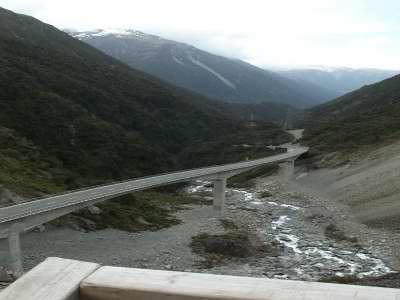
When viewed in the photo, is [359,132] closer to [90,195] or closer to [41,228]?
[90,195]

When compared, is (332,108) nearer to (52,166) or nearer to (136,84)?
(136,84)

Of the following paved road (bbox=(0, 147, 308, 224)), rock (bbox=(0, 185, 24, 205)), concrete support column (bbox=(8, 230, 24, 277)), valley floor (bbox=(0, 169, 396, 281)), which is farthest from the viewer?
rock (bbox=(0, 185, 24, 205))

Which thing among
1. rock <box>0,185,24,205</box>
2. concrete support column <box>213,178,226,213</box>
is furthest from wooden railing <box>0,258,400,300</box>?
concrete support column <box>213,178,226,213</box>

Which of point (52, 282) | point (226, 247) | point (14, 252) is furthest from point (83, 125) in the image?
point (52, 282)

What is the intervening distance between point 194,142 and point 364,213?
Result: 76868 mm

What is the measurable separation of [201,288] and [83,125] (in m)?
78.1

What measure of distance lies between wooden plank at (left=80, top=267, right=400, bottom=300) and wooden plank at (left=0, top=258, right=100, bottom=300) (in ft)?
0.21

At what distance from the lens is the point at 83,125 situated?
7862 centimetres

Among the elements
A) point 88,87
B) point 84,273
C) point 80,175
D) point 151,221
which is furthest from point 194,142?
point 84,273

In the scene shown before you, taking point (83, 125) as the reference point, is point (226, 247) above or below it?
below

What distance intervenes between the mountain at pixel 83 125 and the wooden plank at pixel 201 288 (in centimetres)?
3910

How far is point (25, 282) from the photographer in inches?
106

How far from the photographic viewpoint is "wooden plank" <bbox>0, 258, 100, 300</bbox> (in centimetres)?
257

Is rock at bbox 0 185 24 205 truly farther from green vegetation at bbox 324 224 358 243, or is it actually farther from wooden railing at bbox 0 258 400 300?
wooden railing at bbox 0 258 400 300
